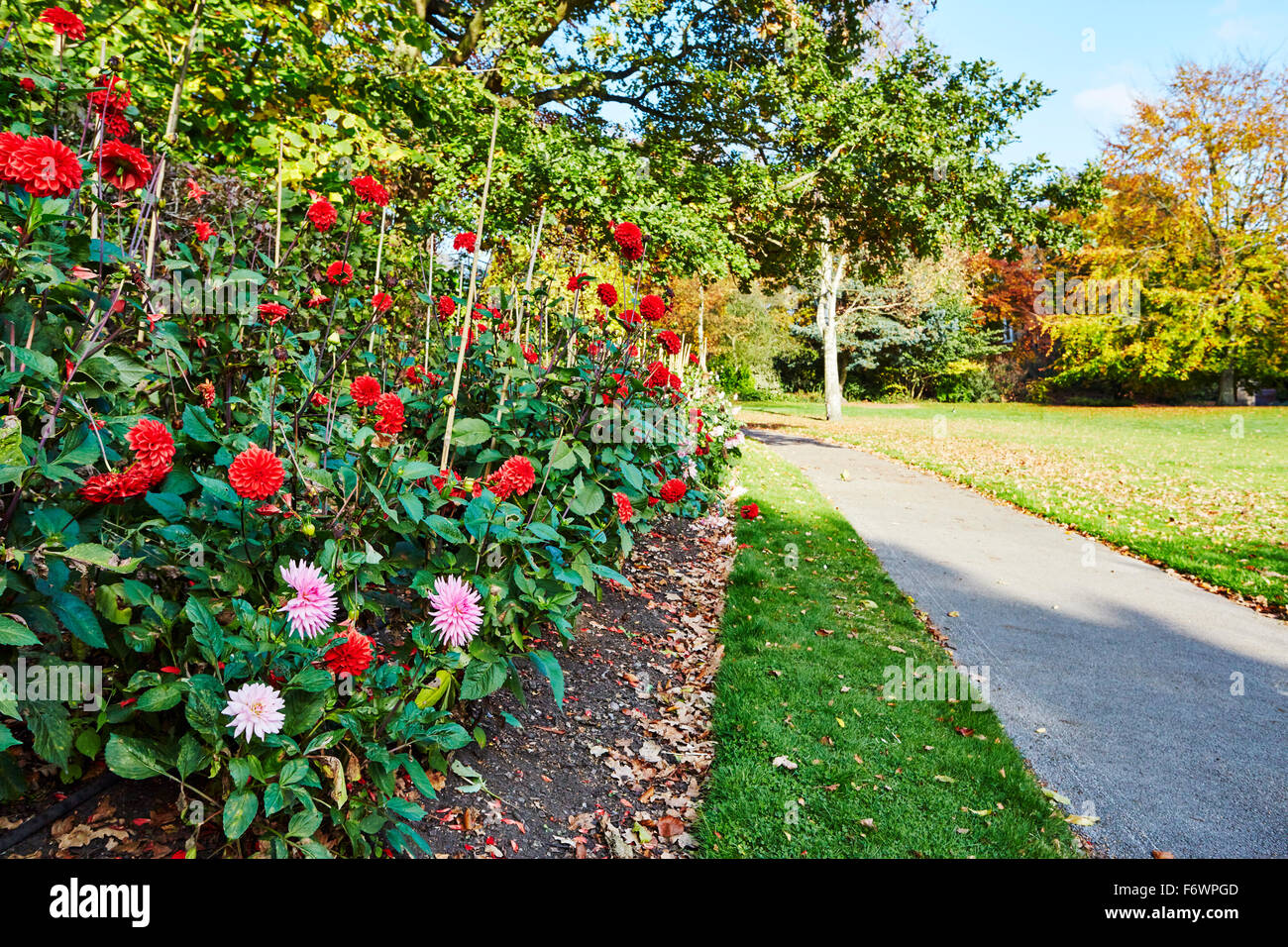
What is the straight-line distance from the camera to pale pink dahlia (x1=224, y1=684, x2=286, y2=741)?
1.45 m

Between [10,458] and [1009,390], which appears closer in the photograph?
[10,458]

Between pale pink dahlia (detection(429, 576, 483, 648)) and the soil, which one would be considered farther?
the soil

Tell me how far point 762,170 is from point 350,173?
7395 millimetres

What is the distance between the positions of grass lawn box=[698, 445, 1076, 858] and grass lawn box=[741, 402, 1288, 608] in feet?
13.1

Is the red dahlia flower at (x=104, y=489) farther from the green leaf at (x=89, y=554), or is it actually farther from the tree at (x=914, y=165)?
the tree at (x=914, y=165)

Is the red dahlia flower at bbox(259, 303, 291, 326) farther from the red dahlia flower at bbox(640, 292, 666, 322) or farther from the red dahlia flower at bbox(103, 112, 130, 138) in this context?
the red dahlia flower at bbox(640, 292, 666, 322)

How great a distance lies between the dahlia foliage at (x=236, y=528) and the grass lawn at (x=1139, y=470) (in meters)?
6.45

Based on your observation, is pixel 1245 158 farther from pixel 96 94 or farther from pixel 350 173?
pixel 96 94

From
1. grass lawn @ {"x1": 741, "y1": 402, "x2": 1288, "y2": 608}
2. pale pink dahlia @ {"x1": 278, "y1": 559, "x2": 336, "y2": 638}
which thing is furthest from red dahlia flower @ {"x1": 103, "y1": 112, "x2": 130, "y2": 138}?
grass lawn @ {"x1": 741, "y1": 402, "x2": 1288, "y2": 608}

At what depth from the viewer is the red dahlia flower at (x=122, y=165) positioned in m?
2.01

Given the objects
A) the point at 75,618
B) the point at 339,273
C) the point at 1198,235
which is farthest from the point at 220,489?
the point at 1198,235
